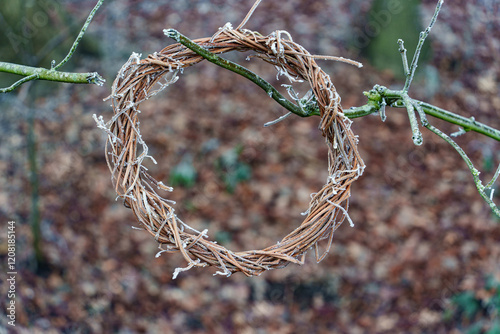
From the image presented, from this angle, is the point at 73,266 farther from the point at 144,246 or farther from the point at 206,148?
the point at 206,148

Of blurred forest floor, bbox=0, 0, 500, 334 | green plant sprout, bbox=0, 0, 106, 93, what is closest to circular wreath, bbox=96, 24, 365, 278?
green plant sprout, bbox=0, 0, 106, 93

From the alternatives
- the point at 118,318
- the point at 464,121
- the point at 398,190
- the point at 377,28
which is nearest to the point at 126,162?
the point at 464,121

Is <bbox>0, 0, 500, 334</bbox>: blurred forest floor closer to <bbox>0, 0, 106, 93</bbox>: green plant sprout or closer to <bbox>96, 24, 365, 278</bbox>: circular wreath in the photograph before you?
<bbox>0, 0, 106, 93</bbox>: green plant sprout

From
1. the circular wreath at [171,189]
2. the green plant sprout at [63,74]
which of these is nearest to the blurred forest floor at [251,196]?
the green plant sprout at [63,74]

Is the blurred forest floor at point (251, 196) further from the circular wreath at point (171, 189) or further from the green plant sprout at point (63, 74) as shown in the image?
the circular wreath at point (171, 189)

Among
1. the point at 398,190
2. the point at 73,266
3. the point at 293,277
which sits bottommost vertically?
the point at 73,266

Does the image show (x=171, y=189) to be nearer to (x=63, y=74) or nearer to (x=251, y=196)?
(x=63, y=74)

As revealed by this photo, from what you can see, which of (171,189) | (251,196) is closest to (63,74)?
(171,189)
